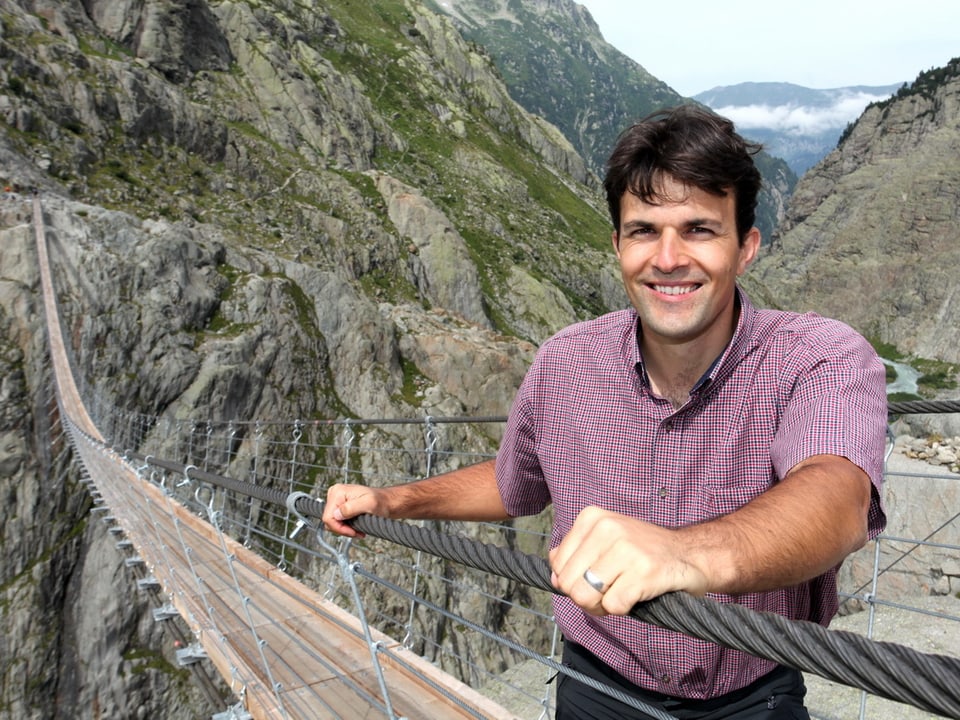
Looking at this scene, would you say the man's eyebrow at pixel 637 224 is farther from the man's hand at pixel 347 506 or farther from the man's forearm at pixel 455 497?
the man's hand at pixel 347 506

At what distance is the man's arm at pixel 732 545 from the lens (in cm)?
111

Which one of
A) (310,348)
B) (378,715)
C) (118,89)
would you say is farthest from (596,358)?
(118,89)

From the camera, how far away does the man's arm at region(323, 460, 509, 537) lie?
7.43ft

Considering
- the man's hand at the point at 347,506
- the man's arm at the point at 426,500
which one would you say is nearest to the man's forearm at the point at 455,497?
the man's arm at the point at 426,500

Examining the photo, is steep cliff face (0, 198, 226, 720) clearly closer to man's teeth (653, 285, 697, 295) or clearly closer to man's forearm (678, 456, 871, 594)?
man's teeth (653, 285, 697, 295)

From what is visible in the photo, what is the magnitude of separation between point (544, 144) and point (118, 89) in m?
61.8

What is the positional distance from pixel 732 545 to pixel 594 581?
12.7 inches

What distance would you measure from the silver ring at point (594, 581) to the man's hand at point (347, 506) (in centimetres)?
127

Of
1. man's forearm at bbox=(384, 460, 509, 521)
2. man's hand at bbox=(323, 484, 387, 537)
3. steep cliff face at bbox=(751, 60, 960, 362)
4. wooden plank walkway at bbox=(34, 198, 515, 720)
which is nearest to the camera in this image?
man's hand at bbox=(323, 484, 387, 537)

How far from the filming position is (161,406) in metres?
15.2

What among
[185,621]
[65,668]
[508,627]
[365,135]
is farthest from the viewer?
[365,135]

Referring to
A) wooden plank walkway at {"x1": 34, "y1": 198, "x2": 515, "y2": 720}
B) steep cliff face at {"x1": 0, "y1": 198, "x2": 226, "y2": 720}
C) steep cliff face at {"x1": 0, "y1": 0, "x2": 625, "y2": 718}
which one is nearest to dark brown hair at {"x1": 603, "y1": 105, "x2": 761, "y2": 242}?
wooden plank walkway at {"x1": 34, "y1": 198, "x2": 515, "y2": 720}

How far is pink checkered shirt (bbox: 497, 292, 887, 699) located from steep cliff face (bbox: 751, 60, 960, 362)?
10739 cm

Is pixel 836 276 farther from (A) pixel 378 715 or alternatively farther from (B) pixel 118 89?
(A) pixel 378 715
